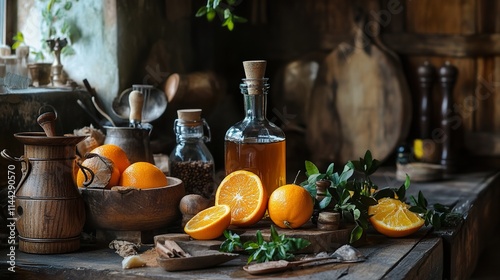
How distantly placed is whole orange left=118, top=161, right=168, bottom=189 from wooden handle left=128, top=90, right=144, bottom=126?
30 cm

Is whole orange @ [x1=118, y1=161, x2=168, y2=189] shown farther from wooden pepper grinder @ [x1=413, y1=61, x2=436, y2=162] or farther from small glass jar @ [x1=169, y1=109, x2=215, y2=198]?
wooden pepper grinder @ [x1=413, y1=61, x2=436, y2=162]

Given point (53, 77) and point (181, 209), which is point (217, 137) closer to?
point (53, 77)

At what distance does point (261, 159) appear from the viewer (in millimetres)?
1893

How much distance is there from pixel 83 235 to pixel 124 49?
788 mm

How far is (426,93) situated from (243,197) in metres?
1.51

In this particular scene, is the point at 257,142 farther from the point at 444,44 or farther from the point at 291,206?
the point at 444,44

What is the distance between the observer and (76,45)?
2.41 m

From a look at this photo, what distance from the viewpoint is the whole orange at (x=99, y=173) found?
1750mm

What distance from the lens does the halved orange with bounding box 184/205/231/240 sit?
5.50 feet

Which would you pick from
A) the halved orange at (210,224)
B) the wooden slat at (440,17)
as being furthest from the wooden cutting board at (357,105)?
the halved orange at (210,224)

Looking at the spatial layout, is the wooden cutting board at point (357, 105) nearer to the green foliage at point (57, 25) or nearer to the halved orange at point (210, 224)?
the green foliage at point (57, 25)

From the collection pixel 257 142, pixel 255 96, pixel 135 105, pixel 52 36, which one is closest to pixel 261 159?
pixel 257 142

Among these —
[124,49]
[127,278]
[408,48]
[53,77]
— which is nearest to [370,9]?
[408,48]

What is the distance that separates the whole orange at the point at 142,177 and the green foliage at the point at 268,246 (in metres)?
0.20
